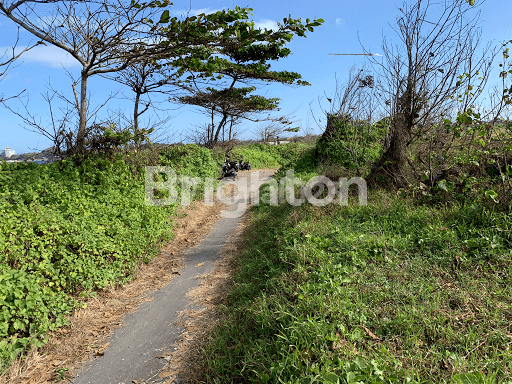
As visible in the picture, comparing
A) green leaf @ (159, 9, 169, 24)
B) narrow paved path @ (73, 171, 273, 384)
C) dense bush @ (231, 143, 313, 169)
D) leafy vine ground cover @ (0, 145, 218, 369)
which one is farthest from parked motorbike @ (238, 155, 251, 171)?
narrow paved path @ (73, 171, 273, 384)

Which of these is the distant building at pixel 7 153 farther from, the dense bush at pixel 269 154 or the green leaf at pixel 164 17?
the dense bush at pixel 269 154

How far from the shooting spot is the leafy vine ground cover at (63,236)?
3588mm

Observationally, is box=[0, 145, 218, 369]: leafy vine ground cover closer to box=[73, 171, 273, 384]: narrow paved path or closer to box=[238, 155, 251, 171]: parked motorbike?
box=[73, 171, 273, 384]: narrow paved path

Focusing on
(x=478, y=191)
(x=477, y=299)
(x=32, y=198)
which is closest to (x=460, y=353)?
(x=477, y=299)

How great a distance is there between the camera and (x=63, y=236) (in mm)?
4617

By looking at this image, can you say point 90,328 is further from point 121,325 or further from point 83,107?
point 83,107

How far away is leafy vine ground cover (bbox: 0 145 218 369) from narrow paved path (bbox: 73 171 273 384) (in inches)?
28.9

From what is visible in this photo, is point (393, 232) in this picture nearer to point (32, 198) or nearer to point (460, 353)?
point (460, 353)

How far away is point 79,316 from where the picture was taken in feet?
13.9

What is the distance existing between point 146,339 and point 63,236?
6.70ft

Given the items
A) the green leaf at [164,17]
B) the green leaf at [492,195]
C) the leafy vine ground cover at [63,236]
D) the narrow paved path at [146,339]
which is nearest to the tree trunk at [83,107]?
the leafy vine ground cover at [63,236]

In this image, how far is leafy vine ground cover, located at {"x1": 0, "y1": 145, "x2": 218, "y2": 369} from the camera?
3.59 metres

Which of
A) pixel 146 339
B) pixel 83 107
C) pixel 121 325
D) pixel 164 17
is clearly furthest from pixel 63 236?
pixel 83 107

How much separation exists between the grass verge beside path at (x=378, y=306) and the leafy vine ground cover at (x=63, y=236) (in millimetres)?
2101
